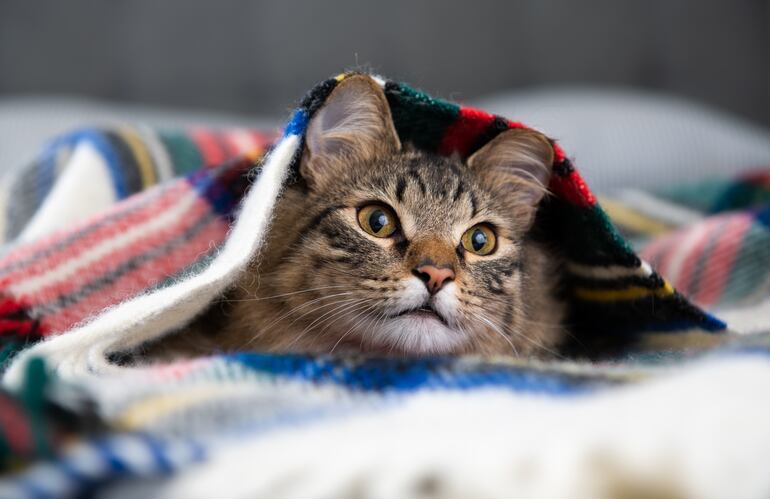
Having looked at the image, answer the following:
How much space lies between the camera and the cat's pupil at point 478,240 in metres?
0.98

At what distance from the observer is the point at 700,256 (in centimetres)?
128

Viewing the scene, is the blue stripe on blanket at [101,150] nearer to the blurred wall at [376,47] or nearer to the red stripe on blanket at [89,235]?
the red stripe on blanket at [89,235]

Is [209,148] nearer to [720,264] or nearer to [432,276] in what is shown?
[432,276]

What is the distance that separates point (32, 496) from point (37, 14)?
231 centimetres

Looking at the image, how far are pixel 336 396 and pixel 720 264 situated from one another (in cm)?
102

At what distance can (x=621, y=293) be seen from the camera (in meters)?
0.95

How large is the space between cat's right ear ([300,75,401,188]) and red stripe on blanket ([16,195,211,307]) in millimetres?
215

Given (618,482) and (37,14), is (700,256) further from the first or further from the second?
(37,14)

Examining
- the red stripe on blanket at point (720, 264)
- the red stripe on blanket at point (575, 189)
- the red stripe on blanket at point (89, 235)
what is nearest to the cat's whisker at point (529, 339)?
the red stripe on blanket at point (575, 189)

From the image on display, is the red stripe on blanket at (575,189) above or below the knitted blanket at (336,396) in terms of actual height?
above

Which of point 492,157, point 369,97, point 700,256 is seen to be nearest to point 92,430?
point 369,97

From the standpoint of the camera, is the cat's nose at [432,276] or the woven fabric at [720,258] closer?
the cat's nose at [432,276]

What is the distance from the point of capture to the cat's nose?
832mm

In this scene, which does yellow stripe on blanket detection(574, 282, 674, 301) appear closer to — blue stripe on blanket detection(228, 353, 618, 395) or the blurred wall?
blue stripe on blanket detection(228, 353, 618, 395)
